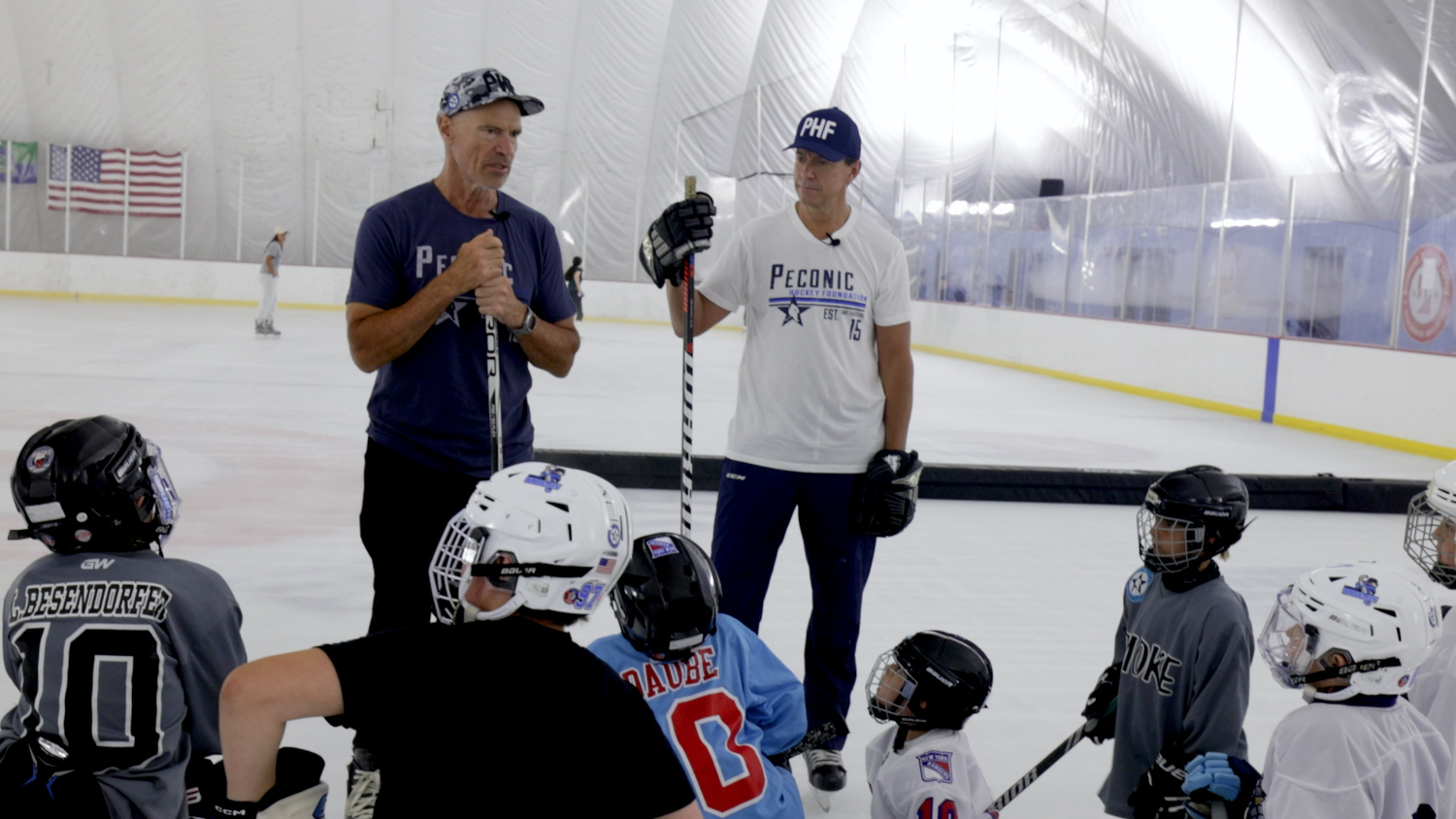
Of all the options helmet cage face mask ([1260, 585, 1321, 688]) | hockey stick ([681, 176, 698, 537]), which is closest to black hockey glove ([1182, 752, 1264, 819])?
helmet cage face mask ([1260, 585, 1321, 688])

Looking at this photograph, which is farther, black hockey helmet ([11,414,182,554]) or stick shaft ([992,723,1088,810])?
stick shaft ([992,723,1088,810])

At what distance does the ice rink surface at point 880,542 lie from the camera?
3798 mm

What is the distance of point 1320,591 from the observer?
1.95m

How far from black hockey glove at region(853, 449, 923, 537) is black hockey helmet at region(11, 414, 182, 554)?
1645 mm

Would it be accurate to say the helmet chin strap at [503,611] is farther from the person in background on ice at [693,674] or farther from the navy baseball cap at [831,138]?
the navy baseball cap at [831,138]

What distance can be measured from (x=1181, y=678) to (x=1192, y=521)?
0.98 ft

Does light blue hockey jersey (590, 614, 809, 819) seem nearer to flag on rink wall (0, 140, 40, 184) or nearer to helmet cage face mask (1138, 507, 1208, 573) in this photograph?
helmet cage face mask (1138, 507, 1208, 573)

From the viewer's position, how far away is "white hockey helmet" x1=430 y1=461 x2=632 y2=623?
142 cm

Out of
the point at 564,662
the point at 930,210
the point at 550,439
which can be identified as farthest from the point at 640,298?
the point at 564,662

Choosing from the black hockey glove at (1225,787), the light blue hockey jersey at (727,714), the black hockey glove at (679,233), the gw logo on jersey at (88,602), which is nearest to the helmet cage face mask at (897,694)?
the light blue hockey jersey at (727,714)

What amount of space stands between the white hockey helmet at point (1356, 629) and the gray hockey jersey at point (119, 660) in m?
Answer: 1.64

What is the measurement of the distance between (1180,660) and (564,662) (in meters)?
1.47

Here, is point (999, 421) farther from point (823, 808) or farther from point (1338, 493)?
point (823, 808)

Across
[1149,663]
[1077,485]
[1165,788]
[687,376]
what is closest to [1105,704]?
[1149,663]
